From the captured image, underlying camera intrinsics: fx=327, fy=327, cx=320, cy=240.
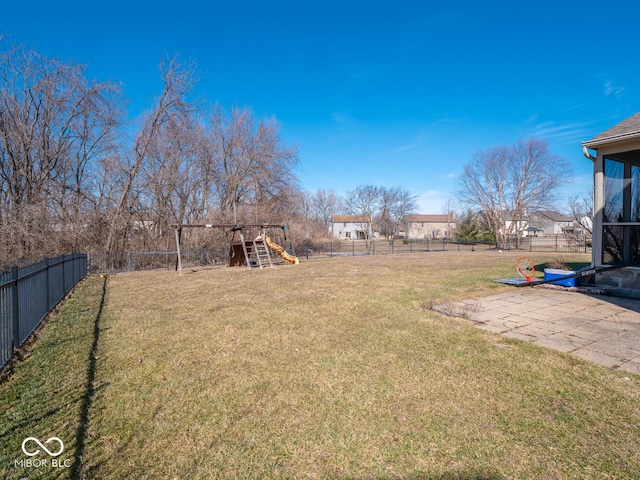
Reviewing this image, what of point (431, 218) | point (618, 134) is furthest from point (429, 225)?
point (618, 134)

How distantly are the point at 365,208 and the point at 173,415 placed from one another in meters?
47.8

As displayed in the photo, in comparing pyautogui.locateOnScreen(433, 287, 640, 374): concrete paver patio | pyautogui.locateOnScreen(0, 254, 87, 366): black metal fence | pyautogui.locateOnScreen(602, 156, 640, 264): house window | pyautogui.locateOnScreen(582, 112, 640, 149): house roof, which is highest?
pyautogui.locateOnScreen(582, 112, 640, 149): house roof

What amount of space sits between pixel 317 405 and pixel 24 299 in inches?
182

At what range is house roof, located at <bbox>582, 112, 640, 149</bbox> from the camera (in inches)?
263

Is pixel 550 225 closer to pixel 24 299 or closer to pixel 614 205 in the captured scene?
pixel 614 205

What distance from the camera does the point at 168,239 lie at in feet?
60.1

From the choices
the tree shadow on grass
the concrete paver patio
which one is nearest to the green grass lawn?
the tree shadow on grass

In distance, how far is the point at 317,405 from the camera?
2.84 metres

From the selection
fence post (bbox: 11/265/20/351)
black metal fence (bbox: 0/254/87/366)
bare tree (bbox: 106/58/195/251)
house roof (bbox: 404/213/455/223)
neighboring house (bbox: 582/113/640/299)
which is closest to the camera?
black metal fence (bbox: 0/254/87/366)

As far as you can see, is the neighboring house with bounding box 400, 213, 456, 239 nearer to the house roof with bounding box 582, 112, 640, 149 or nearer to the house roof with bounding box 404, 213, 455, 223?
the house roof with bounding box 404, 213, 455, 223

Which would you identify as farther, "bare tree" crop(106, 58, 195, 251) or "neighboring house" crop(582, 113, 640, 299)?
"bare tree" crop(106, 58, 195, 251)

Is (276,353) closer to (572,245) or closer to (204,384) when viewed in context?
(204,384)

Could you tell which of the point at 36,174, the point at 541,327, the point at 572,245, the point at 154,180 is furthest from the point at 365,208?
the point at 541,327

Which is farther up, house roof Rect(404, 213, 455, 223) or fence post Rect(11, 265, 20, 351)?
house roof Rect(404, 213, 455, 223)
